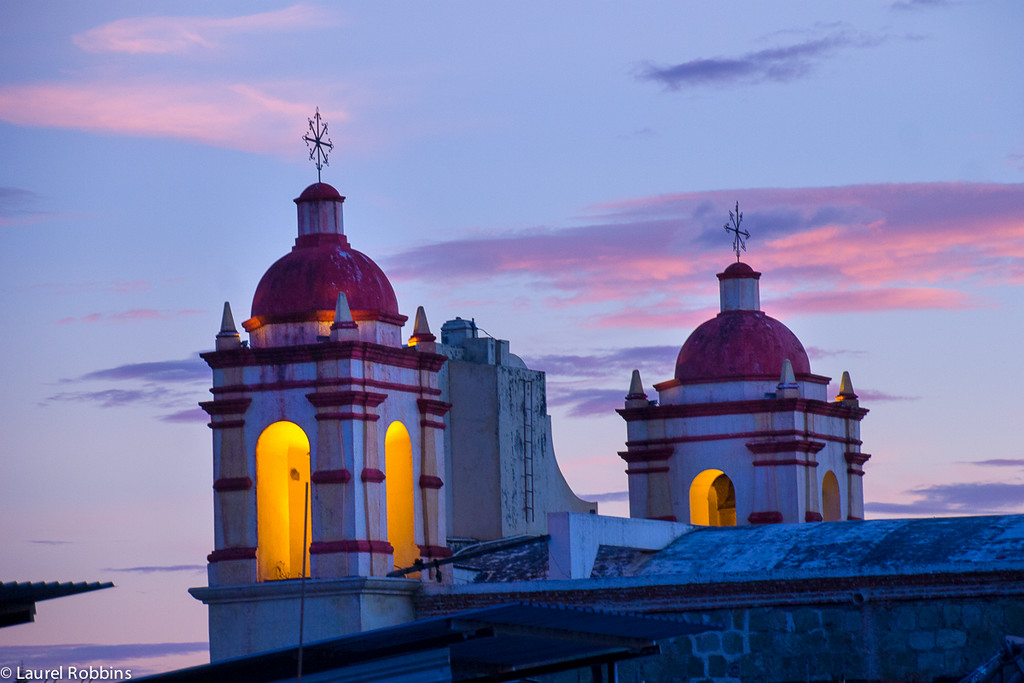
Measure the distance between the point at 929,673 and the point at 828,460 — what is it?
419 inches

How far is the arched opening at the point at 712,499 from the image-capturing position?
1431 inches

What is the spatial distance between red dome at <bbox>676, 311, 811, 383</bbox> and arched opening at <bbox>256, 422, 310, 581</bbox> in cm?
767

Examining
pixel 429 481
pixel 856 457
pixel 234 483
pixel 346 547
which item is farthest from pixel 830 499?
pixel 234 483

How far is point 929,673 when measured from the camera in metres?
25.5

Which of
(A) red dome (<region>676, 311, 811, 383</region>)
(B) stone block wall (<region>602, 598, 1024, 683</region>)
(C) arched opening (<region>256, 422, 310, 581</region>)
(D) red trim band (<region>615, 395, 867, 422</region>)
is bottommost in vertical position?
(B) stone block wall (<region>602, 598, 1024, 683</region>)

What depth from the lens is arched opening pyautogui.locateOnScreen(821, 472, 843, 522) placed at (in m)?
36.3

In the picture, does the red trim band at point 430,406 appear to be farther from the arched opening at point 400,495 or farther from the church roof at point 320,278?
the church roof at point 320,278

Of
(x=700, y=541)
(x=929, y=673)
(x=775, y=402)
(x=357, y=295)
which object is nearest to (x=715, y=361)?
(x=775, y=402)

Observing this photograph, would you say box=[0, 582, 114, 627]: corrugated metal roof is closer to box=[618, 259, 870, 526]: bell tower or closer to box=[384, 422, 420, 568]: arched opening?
box=[384, 422, 420, 568]: arched opening

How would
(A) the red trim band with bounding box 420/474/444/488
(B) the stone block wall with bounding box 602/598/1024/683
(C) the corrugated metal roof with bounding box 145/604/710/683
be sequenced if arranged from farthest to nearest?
1. (A) the red trim band with bounding box 420/474/444/488
2. (B) the stone block wall with bounding box 602/598/1024/683
3. (C) the corrugated metal roof with bounding box 145/604/710/683

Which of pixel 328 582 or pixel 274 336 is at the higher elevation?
pixel 274 336

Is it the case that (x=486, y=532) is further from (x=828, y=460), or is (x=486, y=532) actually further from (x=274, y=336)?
(x=274, y=336)

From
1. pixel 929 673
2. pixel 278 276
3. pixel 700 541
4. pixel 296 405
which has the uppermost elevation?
pixel 278 276

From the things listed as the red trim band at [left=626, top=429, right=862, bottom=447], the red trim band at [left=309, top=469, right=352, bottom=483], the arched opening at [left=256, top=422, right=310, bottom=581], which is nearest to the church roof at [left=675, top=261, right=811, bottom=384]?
the red trim band at [left=626, top=429, right=862, bottom=447]
